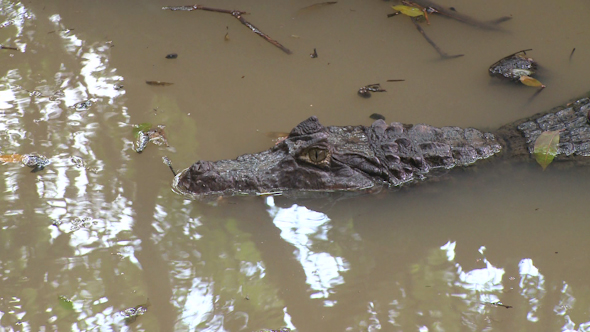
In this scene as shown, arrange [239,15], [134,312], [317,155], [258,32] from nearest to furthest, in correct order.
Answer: [134,312]
[317,155]
[258,32]
[239,15]

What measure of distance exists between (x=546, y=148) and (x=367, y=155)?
4.60ft

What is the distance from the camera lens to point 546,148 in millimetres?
3623

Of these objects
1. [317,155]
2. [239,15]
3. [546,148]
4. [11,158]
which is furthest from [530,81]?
[11,158]

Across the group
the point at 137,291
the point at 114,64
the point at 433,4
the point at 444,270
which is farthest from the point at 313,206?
the point at 433,4

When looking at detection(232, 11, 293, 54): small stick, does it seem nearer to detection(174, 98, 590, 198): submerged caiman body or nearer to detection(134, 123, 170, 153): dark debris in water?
detection(174, 98, 590, 198): submerged caiman body

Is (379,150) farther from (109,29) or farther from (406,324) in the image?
(109,29)

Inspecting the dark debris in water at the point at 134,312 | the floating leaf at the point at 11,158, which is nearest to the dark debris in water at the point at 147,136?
the floating leaf at the point at 11,158

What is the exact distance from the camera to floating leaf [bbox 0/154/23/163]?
3.56 meters

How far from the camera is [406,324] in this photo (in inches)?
109

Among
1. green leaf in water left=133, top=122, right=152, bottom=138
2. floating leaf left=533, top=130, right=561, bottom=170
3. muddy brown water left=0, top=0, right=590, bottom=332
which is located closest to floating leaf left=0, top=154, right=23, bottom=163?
muddy brown water left=0, top=0, right=590, bottom=332

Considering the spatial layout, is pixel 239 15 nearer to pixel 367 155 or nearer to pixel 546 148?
pixel 367 155

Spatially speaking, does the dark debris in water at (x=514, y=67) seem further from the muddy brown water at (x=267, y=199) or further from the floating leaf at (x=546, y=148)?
the floating leaf at (x=546, y=148)

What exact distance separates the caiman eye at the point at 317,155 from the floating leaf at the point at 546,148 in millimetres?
1688

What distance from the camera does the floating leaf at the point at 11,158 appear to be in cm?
356
